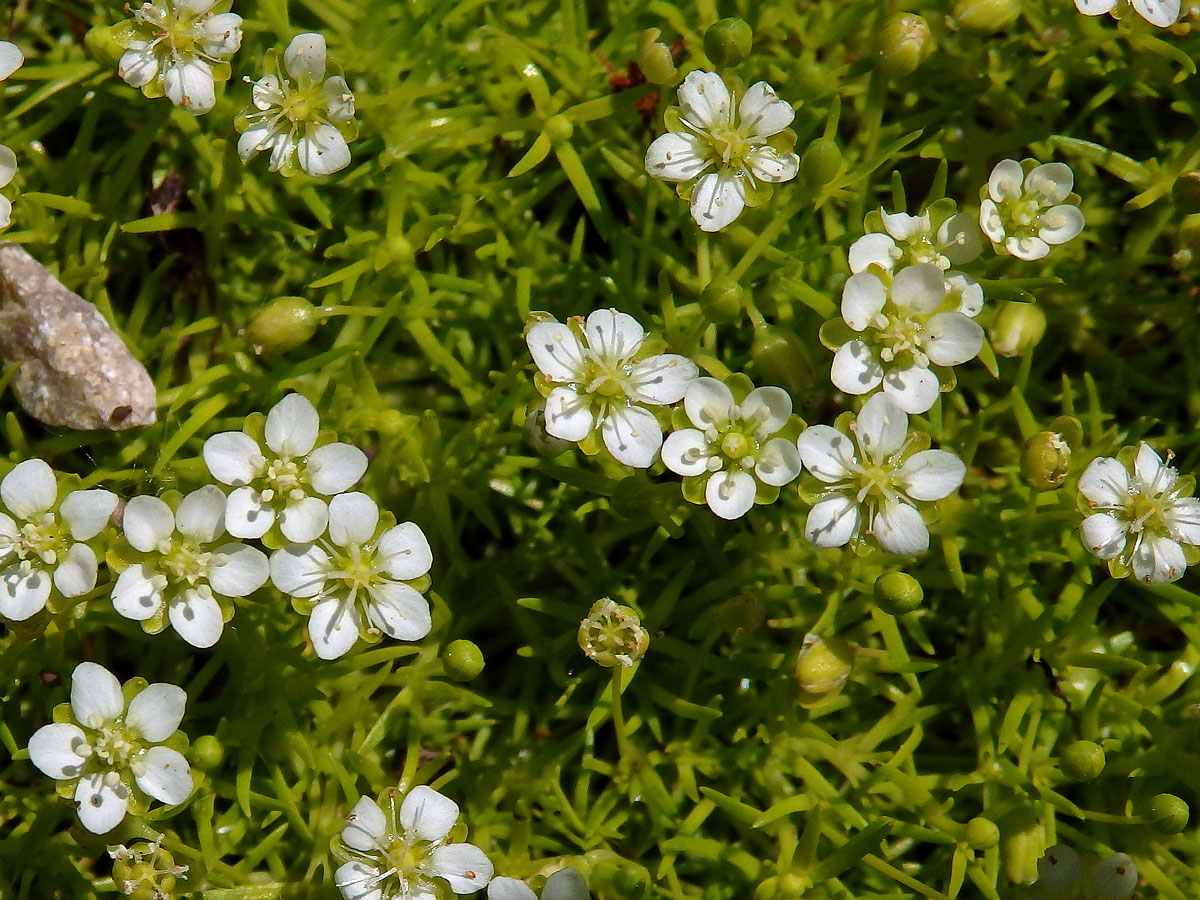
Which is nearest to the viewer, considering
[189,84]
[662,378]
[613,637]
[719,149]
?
[613,637]

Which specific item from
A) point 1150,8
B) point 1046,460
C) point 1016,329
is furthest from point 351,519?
point 1150,8

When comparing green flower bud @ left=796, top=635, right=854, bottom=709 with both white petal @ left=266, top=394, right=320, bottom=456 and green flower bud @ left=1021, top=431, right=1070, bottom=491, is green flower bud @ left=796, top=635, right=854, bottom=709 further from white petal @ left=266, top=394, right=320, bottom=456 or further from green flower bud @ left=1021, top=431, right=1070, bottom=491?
white petal @ left=266, top=394, right=320, bottom=456

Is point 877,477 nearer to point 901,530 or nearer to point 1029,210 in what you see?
point 901,530

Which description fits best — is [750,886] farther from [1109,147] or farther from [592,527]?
[1109,147]

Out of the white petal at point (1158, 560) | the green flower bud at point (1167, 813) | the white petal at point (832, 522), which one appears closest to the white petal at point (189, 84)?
the white petal at point (832, 522)

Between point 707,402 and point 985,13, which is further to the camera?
point 985,13

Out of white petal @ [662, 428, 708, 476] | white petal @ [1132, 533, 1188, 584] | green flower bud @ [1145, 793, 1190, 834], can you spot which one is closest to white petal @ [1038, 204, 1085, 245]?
white petal @ [1132, 533, 1188, 584]
